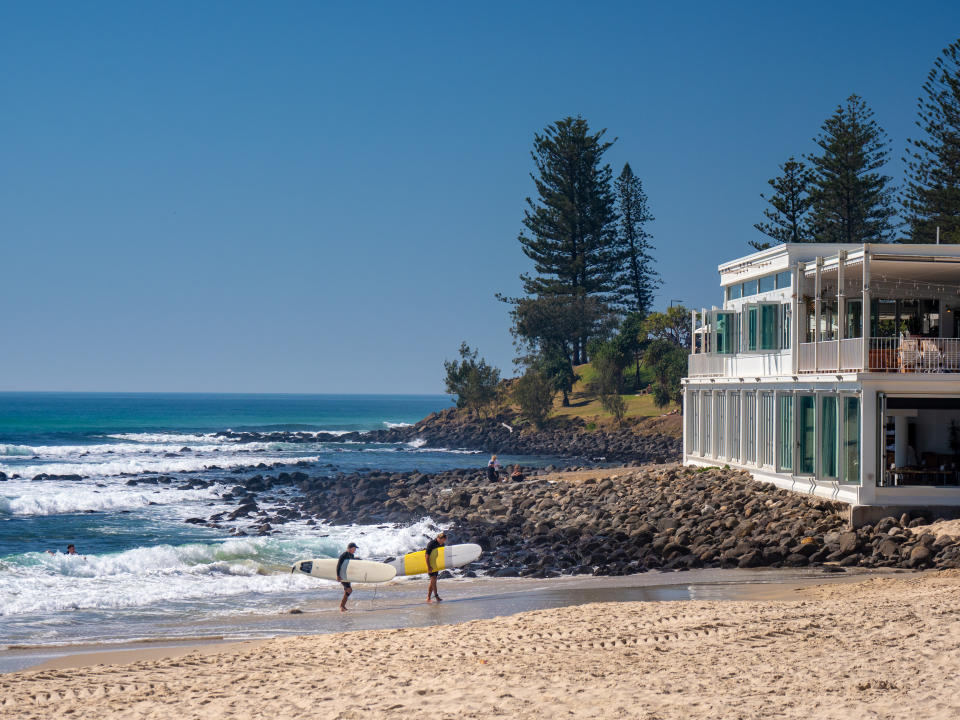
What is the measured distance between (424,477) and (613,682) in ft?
95.4

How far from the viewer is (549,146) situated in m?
74.4

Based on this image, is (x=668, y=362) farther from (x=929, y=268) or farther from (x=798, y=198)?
(x=929, y=268)

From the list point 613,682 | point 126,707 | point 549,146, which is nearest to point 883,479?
point 613,682

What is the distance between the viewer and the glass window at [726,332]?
2762cm

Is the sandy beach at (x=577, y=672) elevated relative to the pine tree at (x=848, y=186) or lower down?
lower down

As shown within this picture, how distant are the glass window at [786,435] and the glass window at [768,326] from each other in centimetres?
211

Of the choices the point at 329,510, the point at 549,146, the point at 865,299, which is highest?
the point at 549,146

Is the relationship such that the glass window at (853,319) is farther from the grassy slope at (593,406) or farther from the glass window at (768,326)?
the grassy slope at (593,406)

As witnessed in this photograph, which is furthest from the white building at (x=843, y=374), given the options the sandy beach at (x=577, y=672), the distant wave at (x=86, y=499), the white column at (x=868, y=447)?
the distant wave at (x=86, y=499)

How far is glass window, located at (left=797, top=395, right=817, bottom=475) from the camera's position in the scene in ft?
71.4

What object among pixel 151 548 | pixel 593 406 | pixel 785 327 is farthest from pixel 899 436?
pixel 593 406

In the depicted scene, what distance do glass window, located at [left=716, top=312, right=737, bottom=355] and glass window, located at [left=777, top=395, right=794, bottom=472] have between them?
14.9 feet

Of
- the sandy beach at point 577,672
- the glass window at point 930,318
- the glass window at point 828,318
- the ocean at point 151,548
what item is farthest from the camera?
the glass window at point 930,318

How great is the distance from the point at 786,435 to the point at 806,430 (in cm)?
90
